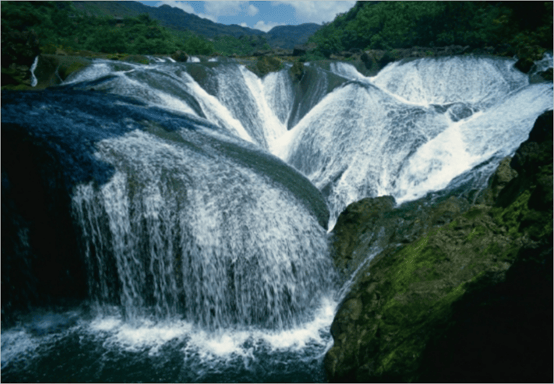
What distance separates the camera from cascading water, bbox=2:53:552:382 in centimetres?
588

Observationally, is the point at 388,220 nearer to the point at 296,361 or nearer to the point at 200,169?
the point at 296,361

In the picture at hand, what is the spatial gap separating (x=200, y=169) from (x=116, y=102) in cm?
466

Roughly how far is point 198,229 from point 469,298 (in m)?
4.88

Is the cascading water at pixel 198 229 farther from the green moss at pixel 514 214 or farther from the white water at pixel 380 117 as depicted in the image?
the green moss at pixel 514 214

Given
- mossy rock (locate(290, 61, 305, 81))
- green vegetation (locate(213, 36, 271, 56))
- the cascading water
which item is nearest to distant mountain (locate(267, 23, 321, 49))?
green vegetation (locate(213, 36, 271, 56))

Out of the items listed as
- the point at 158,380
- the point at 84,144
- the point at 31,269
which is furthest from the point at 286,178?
the point at 31,269

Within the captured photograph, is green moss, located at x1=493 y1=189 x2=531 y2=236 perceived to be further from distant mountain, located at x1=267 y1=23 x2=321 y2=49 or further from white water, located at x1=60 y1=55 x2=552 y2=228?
distant mountain, located at x1=267 y1=23 x2=321 y2=49

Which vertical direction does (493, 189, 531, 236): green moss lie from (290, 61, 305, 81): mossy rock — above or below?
below

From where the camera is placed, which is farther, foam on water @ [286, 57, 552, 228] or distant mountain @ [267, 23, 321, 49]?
distant mountain @ [267, 23, 321, 49]

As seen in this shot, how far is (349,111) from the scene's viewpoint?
12.7 m

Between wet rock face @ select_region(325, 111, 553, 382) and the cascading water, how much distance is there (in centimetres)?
127

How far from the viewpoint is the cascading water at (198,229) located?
588cm

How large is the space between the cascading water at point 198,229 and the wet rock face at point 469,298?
4.16 feet

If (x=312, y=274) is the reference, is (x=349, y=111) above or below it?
above
